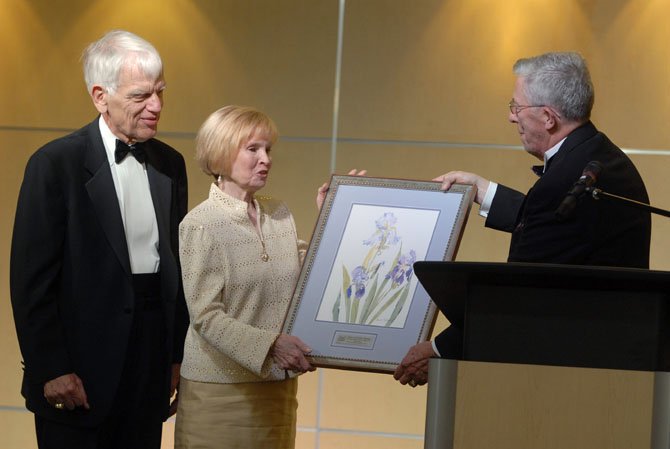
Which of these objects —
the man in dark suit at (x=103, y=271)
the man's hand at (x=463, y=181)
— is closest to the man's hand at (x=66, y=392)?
the man in dark suit at (x=103, y=271)

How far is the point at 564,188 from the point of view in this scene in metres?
2.80

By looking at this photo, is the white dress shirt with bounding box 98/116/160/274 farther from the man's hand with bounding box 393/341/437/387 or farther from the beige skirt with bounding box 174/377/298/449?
the man's hand with bounding box 393/341/437/387

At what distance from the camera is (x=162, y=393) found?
3088mm

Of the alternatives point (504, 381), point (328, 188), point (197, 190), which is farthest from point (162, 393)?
point (197, 190)

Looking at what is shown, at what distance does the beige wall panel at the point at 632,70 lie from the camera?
15.6 feet

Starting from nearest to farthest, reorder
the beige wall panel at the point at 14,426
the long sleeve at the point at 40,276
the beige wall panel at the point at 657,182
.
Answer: the long sleeve at the point at 40,276, the beige wall panel at the point at 657,182, the beige wall panel at the point at 14,426

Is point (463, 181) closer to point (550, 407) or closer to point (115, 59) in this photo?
point (115, 59)

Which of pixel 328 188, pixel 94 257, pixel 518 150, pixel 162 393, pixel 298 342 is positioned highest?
pixel 518 150

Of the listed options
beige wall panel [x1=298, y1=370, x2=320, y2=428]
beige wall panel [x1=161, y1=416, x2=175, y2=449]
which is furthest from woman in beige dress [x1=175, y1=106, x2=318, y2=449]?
beige wall panel [x1=161, y1=416, x2=175, y2=449]

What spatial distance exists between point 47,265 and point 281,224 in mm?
721

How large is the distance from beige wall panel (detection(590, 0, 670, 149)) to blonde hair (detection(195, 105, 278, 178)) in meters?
2.29

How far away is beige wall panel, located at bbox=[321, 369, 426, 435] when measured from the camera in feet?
15.9

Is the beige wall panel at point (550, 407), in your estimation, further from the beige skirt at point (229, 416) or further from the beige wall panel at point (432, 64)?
the beige wall panel at point (432, 64)

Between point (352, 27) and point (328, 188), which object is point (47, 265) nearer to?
point (328, 188)
